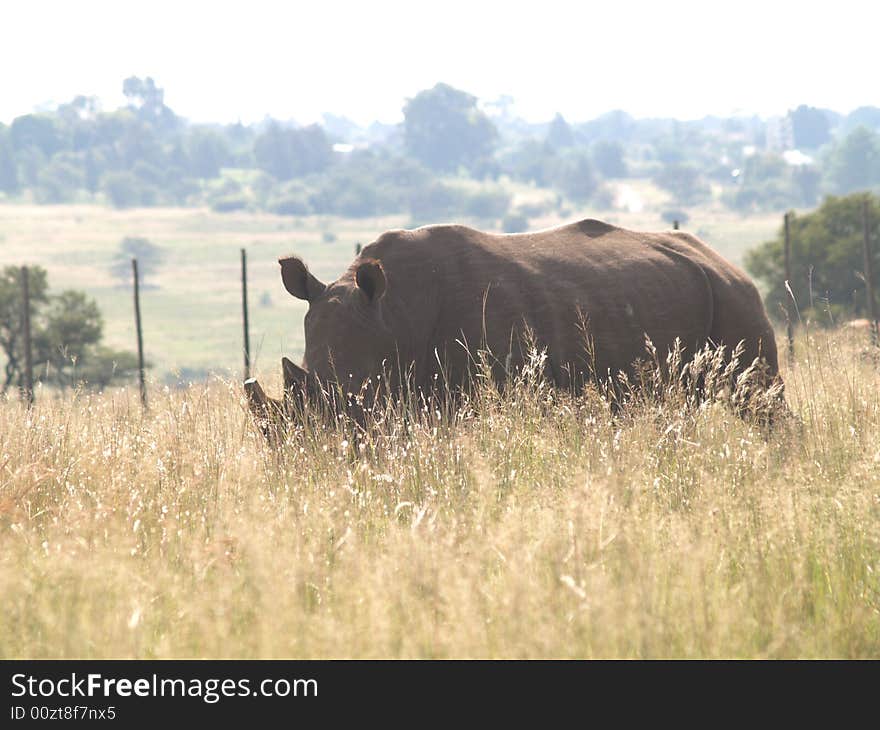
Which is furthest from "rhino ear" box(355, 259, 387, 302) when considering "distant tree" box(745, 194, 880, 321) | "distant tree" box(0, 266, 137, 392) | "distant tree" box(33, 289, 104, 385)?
"distant tree" box(33, 289, 104, 385)

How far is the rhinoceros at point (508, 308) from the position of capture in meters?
6.64

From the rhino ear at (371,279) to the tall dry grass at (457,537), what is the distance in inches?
27.8

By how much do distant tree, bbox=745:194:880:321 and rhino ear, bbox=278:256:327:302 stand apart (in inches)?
1310

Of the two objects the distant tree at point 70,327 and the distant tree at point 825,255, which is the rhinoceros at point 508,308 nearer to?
the distant tree at point 825,255

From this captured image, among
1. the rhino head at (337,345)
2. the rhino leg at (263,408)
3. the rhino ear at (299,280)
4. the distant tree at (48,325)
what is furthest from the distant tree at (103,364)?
the rhino leg at (263,408)

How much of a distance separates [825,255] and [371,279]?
1496 inches

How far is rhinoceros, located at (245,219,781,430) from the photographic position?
21.8ft

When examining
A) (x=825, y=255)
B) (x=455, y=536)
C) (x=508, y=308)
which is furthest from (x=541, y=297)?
(x=825, y=255)

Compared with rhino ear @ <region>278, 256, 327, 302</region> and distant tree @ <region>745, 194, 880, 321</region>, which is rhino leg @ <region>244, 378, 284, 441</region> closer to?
rhino ear @ <region>278, 256, 327, 302</region>

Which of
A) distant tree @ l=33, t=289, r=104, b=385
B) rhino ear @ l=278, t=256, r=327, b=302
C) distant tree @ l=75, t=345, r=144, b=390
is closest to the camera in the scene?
rhino ear @ l=278, t=256, r=327, b=302
